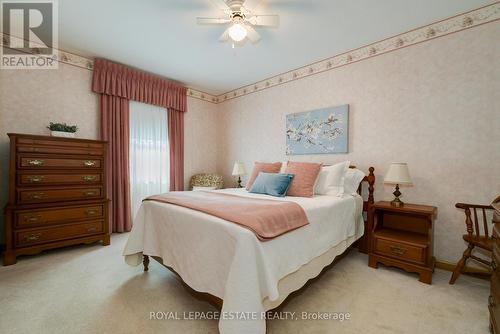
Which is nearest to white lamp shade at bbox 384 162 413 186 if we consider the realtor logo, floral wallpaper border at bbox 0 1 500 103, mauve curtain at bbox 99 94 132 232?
floral wallpaper border at bbox 0 1 500 103

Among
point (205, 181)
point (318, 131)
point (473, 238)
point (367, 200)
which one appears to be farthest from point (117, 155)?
point (473, 238)

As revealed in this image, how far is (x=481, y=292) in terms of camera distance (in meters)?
1.92

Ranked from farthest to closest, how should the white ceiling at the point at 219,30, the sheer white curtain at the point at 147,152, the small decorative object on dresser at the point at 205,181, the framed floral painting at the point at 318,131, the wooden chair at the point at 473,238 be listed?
the small decorative object on dresser at the point at 205,181, the sheer white curtain at the point at 147,152, the framed floral painting at the point at 318,131, the white ceiling at the point at 219,30, the wooden chair at the point at 473,238

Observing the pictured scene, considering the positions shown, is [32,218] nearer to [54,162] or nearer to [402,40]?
[54,162]

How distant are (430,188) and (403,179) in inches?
18.0

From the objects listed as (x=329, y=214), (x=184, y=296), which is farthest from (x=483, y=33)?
(x=184, y=296)

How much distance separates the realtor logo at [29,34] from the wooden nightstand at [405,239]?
4.09 m

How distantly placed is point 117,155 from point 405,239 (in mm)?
3938

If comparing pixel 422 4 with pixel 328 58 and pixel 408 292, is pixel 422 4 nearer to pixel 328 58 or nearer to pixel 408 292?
pixel 328 58

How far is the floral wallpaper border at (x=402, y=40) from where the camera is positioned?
2.16 metres

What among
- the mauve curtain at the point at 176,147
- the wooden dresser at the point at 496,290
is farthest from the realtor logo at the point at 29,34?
the wooden dresser at the point at 496,290

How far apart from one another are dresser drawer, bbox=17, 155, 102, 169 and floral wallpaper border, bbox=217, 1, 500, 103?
299 cm

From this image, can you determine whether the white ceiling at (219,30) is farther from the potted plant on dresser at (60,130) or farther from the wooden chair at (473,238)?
the wooden chair at (473,238)

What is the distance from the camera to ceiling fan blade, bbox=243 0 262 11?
6.75 feet
